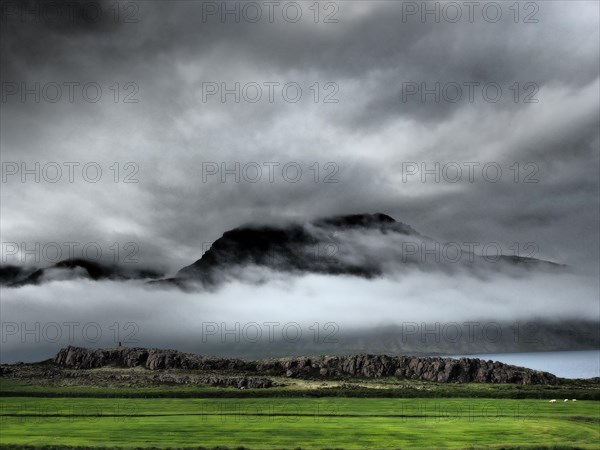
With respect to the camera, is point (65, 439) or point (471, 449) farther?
point (65, 439)

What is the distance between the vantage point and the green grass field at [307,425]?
119812mm

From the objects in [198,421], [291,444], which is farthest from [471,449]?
[198,421]

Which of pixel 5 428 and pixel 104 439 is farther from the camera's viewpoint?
pixel 5 428

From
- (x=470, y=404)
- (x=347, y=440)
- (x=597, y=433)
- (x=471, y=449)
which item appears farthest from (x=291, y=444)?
(x=470, y=404)

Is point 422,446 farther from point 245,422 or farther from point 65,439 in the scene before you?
point 65,439

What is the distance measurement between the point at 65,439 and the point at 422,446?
73.8 m

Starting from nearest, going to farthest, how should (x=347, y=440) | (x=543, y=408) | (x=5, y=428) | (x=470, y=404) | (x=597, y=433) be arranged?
1. (x=347, y=440)
2. (x=597, y=433)
3. (x=5, y=428)
4. (x=543, y=408)
5. (x=470, y=404)

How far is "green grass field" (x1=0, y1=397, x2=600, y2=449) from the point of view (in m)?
120

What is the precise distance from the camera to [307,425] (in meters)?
144

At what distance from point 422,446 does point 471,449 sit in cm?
927

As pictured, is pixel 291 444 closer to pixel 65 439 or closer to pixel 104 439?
pixel 104 439

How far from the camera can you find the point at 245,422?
150125 millimetres

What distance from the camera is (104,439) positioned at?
124m

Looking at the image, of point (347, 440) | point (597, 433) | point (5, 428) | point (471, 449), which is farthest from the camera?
point (5, 428)
